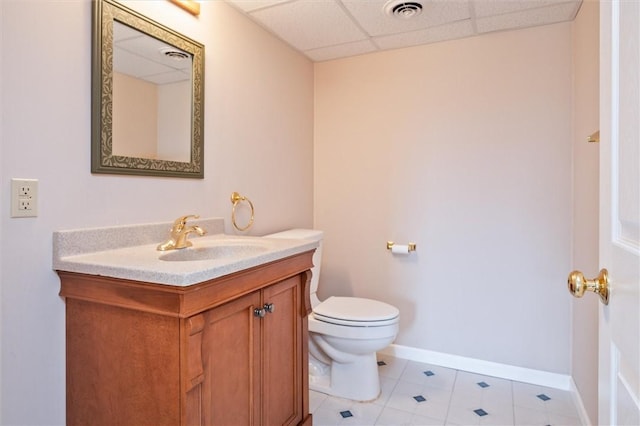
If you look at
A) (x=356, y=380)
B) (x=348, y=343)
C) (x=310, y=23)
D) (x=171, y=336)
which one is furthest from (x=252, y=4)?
(x=356, y=380)

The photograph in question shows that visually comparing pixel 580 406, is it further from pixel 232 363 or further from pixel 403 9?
pixel 403 9

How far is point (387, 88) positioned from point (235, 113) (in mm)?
1101

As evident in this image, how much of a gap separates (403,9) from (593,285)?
1715 millimetres

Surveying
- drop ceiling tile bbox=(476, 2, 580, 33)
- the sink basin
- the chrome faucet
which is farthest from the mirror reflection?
drop ceiling tile bbox=(476, 2, 580, 33)

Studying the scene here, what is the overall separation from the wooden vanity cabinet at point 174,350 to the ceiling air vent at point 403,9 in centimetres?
143

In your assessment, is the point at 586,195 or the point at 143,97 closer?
the point at 143,97

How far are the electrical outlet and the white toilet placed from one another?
48.4 inches

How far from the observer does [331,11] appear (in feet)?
6.51

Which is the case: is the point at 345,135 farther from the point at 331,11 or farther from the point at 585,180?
the point at 585,180

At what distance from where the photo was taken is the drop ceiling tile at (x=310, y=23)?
1.94 m

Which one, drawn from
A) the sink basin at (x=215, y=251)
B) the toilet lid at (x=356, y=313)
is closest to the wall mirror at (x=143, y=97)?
the sink basin at (x=215, y=251)

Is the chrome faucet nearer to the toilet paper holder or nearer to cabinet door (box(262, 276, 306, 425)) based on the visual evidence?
cabinet door (box(262, 276, 306, 425))

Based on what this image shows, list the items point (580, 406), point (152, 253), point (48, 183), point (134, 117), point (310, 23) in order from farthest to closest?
point (310, 23) → point (580, 406) → point (134, 117) → point (152, 253) → point (48, 183)
